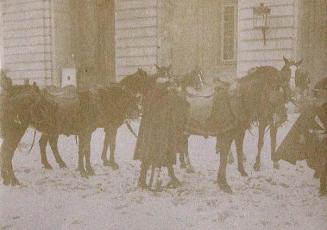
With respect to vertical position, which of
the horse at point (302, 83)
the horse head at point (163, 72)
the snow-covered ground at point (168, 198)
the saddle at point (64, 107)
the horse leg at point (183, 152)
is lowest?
the snow-covered ground at point (168, 198)

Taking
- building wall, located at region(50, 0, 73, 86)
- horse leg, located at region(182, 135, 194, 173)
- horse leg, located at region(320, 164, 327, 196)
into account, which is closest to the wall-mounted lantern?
horse leg, located at region(182, 135, 194, 173)

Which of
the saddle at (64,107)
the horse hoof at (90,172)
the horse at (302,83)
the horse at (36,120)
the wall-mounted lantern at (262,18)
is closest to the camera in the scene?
the horse at (302,83)

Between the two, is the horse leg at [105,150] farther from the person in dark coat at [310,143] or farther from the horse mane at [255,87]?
the person in dark coat at [310,143]

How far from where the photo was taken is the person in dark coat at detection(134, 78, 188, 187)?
4.46 m

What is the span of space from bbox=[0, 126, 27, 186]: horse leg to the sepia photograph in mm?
15

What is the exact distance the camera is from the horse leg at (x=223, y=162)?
418 cm

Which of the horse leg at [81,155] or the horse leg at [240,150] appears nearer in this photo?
the horse leg at [240,150]

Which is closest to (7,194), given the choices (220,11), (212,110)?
(212,110)

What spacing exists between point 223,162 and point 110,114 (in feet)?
5.48

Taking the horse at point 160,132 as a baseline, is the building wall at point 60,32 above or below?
above

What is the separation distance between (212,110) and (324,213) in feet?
5.00

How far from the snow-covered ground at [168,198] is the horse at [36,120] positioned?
120 mm

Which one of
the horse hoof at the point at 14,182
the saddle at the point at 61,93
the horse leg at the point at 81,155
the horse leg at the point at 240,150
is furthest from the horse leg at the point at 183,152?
the horse hoof at the point at 14,182

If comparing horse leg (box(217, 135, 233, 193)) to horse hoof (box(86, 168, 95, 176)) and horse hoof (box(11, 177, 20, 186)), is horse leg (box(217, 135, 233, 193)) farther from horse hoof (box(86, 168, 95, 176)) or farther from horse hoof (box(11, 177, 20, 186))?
horse hoof (box(11, 177, 20, 186))
